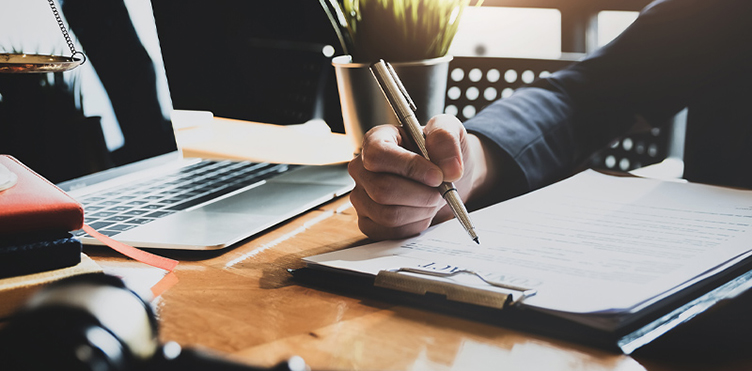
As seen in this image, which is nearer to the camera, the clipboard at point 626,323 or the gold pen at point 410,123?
the clipboard at point 626,323

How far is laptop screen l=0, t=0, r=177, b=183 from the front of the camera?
0.55 meters

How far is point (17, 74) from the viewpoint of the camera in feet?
1.80

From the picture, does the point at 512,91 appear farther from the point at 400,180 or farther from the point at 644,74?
the point at 400,180

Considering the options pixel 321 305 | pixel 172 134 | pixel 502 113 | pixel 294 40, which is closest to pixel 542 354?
pixel 321 305

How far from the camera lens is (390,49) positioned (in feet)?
2.50

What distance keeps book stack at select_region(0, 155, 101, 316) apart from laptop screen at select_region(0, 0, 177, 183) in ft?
0.51

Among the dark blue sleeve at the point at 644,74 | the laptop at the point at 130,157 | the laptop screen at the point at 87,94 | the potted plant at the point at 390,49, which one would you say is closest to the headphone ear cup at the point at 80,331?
the laptop at the point at 130,157

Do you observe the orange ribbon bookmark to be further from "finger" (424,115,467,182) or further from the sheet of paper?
"finger" (424,115,467,182)

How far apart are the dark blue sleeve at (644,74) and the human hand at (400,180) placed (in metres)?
0.32

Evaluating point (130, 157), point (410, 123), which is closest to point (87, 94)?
point (130, 157)

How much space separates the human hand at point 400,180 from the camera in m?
0.49

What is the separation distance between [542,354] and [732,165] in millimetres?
620

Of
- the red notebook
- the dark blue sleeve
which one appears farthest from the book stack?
the dark blue sleeve

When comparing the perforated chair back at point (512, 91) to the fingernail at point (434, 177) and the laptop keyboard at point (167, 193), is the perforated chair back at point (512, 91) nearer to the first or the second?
the laptop keyboard at point (167, 193)
